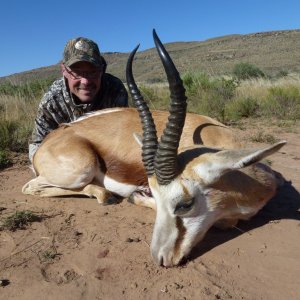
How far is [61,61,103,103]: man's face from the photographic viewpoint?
672 cm

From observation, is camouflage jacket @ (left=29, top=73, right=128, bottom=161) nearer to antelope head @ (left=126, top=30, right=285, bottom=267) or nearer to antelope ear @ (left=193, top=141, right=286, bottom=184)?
antelope head @ (left=126, top=30, right=285, bottom=267)

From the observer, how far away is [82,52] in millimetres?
6602

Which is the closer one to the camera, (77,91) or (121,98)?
(77,91)

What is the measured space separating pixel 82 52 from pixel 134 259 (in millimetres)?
3830

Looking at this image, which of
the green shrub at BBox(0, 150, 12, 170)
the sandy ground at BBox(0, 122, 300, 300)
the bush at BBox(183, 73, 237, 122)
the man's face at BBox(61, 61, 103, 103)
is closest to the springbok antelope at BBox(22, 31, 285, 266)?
the sandy ground at BBox(0, 122, 300, 300)

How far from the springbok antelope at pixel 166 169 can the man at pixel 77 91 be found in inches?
35.6

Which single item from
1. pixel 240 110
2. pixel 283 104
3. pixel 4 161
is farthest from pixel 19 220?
pixel 283 104

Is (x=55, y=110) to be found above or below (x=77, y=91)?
below

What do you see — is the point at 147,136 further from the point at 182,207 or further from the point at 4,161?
the point at 4,161

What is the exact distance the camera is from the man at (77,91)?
263 inches

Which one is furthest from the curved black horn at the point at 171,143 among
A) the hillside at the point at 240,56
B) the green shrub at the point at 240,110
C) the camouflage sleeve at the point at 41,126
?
the hillside at the point at 240,56

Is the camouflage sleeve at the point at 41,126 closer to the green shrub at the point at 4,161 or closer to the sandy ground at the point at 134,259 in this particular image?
the green shrub at the point at 4,161

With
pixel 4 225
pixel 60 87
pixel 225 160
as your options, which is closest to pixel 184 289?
pixel 225 160

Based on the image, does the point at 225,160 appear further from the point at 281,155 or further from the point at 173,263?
the point at 281,155
